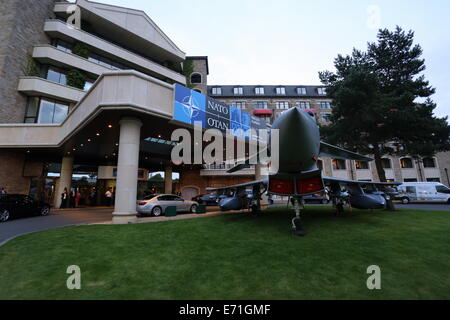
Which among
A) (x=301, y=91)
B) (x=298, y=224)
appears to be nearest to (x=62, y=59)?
(x=298, y=224)

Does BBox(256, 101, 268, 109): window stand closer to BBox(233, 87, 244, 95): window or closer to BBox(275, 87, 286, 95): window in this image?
BBox(275, 87, 286, 95): window

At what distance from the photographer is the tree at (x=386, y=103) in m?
15.4

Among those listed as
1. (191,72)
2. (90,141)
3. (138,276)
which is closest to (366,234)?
(138,276)

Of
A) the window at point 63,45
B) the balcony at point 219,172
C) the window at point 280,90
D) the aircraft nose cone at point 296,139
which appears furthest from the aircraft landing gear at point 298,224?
the window at point 280,90

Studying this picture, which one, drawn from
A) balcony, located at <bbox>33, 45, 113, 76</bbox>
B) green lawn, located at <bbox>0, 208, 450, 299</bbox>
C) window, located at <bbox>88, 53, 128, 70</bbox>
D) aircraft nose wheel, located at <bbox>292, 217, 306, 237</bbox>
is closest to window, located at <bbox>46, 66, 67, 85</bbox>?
balcony, located at <bbox>33, 45, 113, 76</bbox>

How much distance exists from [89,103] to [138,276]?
1319 centimetres

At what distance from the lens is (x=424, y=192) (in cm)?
2361

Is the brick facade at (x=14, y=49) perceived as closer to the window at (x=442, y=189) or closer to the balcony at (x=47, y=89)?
the balcony at (x=47, y=89)

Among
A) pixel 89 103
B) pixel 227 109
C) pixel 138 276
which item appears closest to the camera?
pixel 138 276

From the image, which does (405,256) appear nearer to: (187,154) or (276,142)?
(276,142)

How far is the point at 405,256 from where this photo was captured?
5219 mm

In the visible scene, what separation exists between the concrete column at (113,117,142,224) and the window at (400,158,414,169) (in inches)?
1982

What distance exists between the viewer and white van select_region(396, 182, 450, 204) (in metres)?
22.5

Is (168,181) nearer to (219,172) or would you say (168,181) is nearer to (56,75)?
(219,172)
